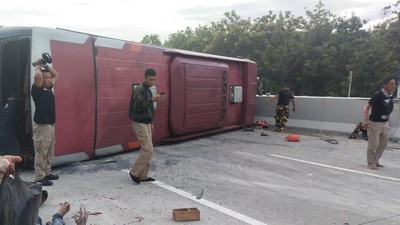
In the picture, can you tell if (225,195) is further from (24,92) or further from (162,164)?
(24,92)

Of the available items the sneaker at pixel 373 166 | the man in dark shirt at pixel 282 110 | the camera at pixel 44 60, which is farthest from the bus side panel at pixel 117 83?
the man in dark shirt at pixel 282 110

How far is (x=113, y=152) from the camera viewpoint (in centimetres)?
771

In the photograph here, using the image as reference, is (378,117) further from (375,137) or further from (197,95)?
(197,95)

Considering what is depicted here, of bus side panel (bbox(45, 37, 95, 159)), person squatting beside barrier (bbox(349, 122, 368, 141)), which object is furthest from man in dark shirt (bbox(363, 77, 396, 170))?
bus side panel (bbox(45, 37, 95, 159))

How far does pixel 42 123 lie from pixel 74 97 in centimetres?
123

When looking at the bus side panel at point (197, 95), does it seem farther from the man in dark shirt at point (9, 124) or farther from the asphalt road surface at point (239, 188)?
the man in dark shirt at point (9, 124)

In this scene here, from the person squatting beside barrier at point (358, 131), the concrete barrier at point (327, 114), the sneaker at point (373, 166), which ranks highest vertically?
the concrete barrier at point (327, 114)

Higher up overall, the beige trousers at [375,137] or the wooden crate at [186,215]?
the beige trousers at [375,137]

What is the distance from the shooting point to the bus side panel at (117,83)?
7297mm

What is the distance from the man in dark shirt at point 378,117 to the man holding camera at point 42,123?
554 cm

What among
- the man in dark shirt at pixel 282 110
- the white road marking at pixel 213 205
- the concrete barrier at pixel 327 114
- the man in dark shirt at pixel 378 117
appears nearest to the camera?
the white road marking at pixel 213 205

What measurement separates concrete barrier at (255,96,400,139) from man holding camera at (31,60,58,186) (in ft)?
28.1

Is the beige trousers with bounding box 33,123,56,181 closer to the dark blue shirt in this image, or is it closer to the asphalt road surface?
the dark blue shirt

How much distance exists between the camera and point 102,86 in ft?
24.0
